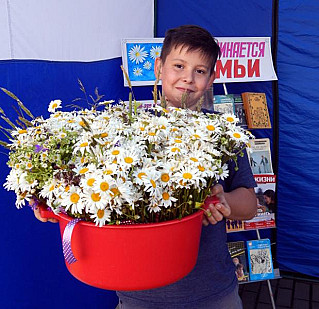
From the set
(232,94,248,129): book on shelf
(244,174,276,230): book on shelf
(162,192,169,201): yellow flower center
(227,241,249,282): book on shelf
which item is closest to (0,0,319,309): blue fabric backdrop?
(232,94,248,129): book on shelf

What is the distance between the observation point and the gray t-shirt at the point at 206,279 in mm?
1124

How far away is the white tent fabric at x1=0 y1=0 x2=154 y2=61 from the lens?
1.77 metres

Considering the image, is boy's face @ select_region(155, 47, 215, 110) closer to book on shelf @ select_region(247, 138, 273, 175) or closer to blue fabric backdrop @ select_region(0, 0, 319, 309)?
blue fabric backdrop @ select_region(0, 0, 319, 309)

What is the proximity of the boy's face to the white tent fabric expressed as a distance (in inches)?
34.9

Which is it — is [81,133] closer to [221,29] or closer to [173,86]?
[173,86]

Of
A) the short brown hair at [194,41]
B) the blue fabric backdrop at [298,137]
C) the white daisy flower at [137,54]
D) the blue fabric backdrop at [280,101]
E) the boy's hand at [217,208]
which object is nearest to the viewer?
the boy's hand at [217,208]

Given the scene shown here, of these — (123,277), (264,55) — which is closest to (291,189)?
(264,55)

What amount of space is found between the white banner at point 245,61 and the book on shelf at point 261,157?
1.67ft

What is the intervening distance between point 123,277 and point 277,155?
2.78 m

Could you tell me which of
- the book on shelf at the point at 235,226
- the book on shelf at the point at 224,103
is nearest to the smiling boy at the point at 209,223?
the book on shelf at the point at 224,103

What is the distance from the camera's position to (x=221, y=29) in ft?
10.4

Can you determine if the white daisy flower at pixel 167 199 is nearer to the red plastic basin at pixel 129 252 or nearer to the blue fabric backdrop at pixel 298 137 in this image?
the red plastic basin at pixel 129 252

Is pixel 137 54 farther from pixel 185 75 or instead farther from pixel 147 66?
pixel 185 75

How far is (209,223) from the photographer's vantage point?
3.52ft
